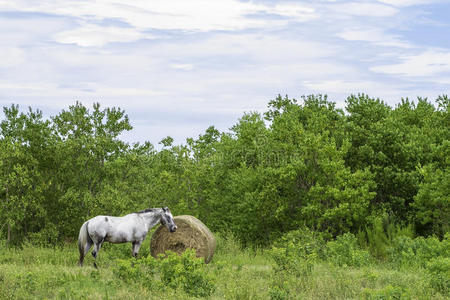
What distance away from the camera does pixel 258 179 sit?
25078 millimetres

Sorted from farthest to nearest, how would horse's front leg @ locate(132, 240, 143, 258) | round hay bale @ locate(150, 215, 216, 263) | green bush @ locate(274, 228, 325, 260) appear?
green bush @ locate(274, 228, 325, 260) → horse's front leg @ locate(132, 240, 143, 258) → round hay bale @ locate(150, 215, 216, 263)

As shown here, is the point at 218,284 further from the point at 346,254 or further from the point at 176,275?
the point at 346,254

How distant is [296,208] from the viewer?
24.2m

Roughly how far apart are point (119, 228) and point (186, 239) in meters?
2.33

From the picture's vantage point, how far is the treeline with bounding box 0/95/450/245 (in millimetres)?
21547

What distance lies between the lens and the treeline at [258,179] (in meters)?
21.5

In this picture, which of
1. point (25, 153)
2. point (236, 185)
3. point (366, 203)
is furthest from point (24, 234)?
point (366, 203)

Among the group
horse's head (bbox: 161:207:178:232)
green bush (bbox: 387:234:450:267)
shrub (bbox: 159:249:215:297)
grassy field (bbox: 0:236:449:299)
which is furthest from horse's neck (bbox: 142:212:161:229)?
green bush (bbox: 387:234:450:267)

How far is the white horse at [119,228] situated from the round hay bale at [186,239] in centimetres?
40

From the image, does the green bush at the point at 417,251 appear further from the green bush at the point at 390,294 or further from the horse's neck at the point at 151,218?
the horse's neck at the point at 151,218

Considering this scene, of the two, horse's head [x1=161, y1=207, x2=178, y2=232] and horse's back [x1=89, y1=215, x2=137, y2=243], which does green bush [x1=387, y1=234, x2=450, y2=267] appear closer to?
horse's head [x1=161, y1=207, x2=178, y2=232]

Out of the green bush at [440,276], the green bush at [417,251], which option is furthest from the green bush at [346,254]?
the green bush at [440,276]

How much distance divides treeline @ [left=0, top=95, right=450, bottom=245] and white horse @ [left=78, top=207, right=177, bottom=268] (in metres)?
2.74

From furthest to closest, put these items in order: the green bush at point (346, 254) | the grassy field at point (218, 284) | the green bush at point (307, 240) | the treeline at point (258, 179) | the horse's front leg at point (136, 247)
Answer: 1. the treeline at point (258, 179)
2. the green bush at point (307, 240)
3. the horse's front leg at point (136, 247)
4. the green bush at point (346, 254)
5. the grassy field at point (218, 284)
